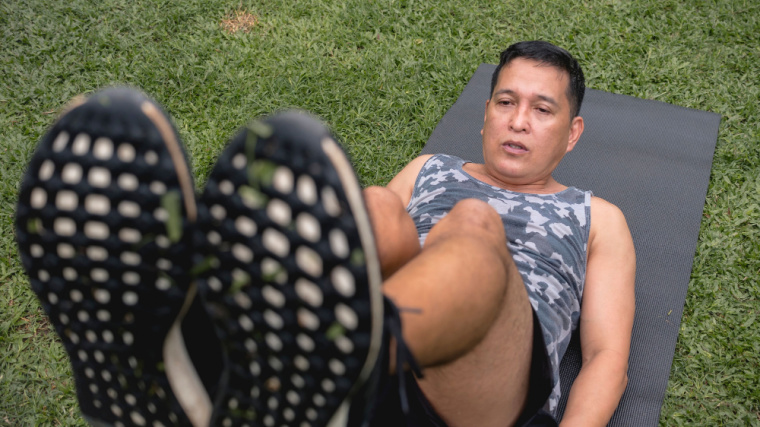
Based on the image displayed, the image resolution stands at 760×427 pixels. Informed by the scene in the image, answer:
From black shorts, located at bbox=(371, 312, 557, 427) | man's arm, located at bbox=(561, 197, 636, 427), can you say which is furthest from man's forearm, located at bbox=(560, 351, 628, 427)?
black shorts, located at bbox=(371, 312, 557, 427)

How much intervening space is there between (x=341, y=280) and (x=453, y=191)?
1195 millimetres

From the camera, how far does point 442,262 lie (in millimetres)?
1135

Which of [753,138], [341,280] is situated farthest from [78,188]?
[753,138]

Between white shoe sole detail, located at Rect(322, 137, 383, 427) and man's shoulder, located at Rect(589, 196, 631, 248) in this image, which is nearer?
white shoe sole detail, located at Rect(322, 137, 383, 427)

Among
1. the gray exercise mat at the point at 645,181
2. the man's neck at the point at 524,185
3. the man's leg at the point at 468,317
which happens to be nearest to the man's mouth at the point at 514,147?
the man's neck at the point at 524,185

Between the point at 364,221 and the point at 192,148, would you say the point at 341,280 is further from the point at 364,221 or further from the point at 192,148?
the point at 192,148

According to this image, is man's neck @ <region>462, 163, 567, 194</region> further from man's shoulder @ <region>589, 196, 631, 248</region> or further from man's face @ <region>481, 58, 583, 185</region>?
man's shoulder @ <region>589, 196, 631, 248</region>

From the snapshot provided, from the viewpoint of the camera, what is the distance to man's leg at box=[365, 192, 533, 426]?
109 cm

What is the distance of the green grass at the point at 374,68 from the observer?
102 inches

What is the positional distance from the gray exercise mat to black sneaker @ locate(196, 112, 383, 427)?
114cm

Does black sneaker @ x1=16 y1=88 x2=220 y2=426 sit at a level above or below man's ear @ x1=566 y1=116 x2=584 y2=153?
below

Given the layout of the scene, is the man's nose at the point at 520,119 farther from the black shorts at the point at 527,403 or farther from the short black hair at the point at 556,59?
the black shorts at the point at 527,403

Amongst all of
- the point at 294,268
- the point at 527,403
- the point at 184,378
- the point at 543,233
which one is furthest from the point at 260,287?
the point at 543,233

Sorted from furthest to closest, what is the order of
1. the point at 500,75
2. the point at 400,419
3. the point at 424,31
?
1. the point at 424,31
2. the point at 500,75
3. the point at 400,419
